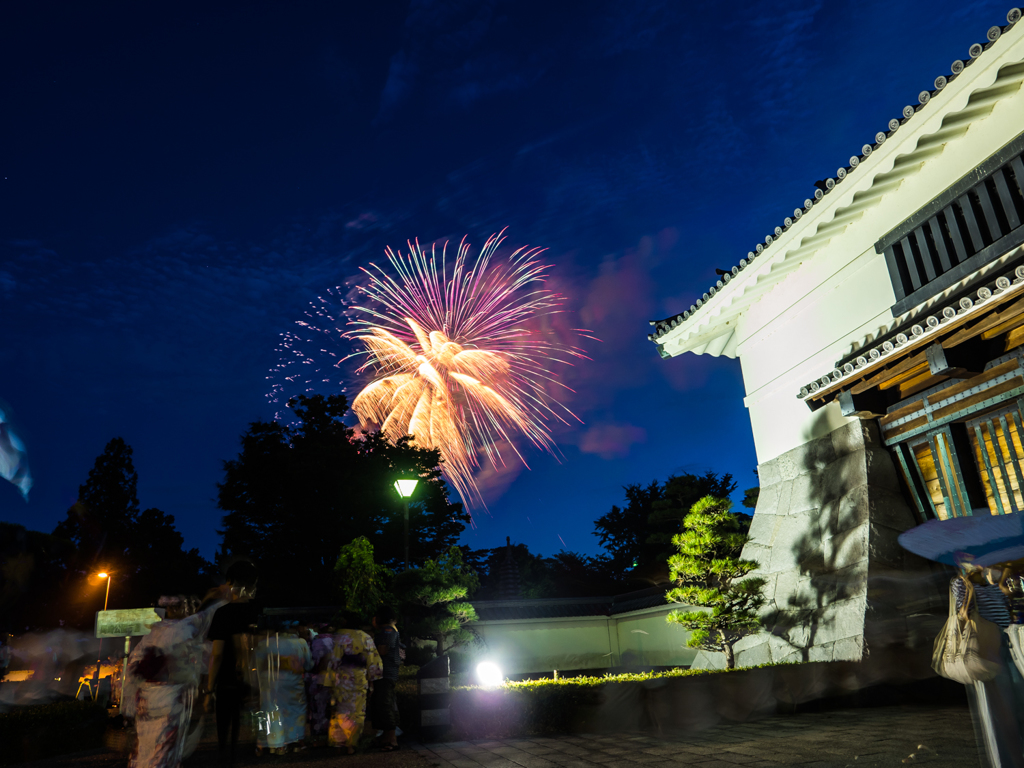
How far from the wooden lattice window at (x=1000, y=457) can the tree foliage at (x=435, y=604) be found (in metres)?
8.90

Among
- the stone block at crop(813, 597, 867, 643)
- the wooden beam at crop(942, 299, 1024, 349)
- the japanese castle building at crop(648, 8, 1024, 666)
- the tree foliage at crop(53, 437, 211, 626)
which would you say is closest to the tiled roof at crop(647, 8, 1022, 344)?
the japanese castle building at crop(648, 8, 1024, 666)

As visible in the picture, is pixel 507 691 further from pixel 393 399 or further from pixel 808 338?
pixel 393 399

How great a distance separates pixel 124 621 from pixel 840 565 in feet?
39.0

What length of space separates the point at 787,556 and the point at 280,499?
25895mm

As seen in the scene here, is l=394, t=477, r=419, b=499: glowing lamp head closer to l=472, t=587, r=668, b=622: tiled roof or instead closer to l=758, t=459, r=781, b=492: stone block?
l=758, t=459, r=781, b=492: stone block

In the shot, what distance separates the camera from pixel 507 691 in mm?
7891

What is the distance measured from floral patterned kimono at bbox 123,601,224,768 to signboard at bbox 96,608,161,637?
7.30 m

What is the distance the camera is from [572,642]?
20594 mm

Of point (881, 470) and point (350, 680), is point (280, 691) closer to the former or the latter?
point (350, 680)

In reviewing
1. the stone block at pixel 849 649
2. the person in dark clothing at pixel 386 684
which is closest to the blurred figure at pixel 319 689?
the person in dark clothing at pixel 386 684

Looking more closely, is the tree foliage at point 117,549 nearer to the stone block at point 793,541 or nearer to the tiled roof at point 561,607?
the tiled roof at point 561,607

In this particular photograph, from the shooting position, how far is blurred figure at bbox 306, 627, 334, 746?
763 cm

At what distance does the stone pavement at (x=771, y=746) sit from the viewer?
211 inches

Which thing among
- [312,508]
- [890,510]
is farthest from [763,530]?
[312,508]
